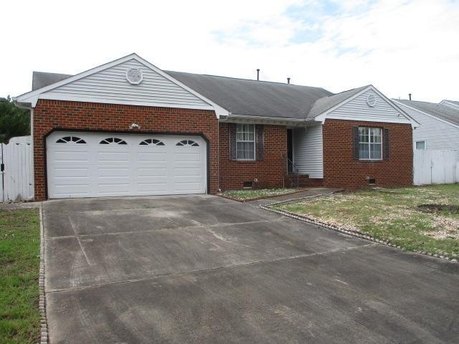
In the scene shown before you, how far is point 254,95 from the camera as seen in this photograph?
64.1 feet

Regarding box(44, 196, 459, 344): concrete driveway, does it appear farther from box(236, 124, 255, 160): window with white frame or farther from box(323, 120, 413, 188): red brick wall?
box(323, 120, 413, 188): red brick wall

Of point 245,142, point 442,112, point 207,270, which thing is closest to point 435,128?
point 442,112

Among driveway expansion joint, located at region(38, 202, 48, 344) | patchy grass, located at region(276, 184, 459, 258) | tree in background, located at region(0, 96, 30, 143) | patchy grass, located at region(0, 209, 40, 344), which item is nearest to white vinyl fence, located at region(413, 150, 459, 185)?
patchy grass, located at region(276, 184, 459, 258)

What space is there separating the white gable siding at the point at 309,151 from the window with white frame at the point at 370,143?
221cm

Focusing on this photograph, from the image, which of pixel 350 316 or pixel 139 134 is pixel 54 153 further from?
pixel 350 316

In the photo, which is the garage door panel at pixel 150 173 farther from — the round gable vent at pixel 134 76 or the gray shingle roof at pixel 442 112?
the gray shingle roof at pixel 442 112

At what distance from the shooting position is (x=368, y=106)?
18.9m

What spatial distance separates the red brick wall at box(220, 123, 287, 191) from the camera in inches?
646

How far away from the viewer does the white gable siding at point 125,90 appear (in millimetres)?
13062

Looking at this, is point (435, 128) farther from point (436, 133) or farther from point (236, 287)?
point (236, 287)

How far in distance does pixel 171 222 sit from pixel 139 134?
5.46 metres

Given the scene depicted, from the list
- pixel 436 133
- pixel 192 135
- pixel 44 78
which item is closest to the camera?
pixel 192 135

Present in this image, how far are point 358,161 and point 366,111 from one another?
2.33 m

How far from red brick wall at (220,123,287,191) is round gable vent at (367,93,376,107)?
170 inches
